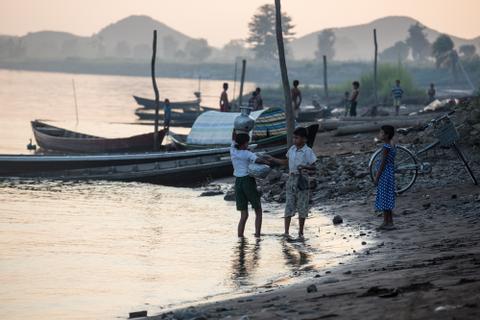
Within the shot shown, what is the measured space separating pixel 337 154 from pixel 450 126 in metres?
7.38

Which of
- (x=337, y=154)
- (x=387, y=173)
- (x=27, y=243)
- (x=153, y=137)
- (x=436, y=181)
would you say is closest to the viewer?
(x=387, y=173)

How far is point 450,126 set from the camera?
14227mm

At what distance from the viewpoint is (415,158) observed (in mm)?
15000

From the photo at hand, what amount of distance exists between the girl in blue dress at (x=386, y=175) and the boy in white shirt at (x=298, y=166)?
36.1 inches

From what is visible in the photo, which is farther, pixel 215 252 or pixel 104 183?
pixel 104 183

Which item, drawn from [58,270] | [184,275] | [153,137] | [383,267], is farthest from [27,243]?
[153,137]

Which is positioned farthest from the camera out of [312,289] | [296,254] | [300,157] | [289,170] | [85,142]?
[85,142]

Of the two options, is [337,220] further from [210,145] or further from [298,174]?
[210,145]

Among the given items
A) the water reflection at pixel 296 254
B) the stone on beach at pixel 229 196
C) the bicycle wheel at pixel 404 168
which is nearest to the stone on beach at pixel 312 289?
the water reflection at pixel 296 254

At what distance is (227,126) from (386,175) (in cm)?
1363

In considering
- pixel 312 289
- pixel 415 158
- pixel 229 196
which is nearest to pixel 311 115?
pixel 229 196

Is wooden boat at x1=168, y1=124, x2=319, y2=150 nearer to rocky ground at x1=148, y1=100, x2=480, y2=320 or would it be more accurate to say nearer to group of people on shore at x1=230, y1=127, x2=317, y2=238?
rocky ground at x1=148, y1=100, x2=480, y2=320

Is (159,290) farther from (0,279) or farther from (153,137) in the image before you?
(153,137)

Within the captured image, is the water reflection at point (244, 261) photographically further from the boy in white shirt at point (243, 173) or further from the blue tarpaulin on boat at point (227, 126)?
the blue tarpaulin on boat at point (227, 126)
